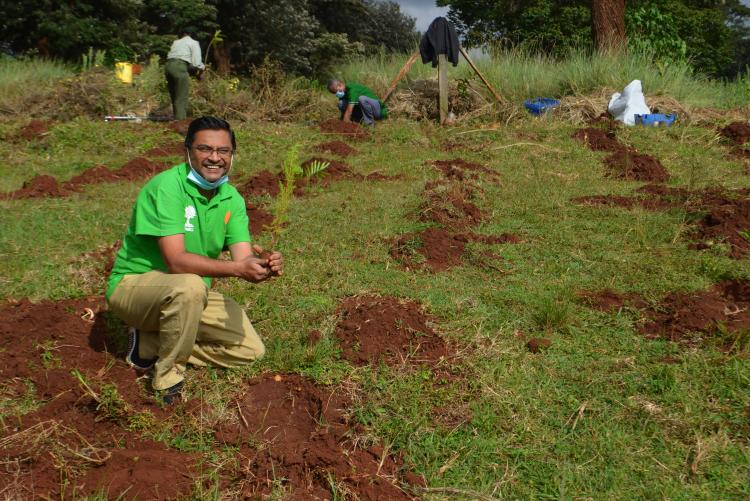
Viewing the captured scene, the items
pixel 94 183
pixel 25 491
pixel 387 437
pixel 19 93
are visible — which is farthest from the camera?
pixel 19 93

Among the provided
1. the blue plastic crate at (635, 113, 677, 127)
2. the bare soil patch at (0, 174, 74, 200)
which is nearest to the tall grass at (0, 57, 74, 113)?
the bare soil patch at (0, 174, 74, 200)

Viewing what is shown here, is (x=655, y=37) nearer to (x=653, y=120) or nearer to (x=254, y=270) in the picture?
(x=653, y=120)

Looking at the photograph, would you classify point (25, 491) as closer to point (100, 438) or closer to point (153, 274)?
point (100, 438)

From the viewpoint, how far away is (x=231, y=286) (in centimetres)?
416

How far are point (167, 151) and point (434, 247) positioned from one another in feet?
18.7

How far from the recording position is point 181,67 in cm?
1047

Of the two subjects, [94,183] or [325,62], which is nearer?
[94,183]

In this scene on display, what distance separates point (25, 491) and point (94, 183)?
568 centimetres

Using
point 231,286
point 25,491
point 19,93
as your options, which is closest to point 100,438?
point 25,491

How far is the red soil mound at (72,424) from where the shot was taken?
2.34 metres

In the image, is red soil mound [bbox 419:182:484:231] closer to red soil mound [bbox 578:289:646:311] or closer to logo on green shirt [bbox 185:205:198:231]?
red soil mound [bbox 578:289:646:311]

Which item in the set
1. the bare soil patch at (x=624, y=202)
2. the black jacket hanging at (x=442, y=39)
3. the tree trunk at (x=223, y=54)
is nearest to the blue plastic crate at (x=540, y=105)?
the black jacket hanging at (x=442, y=39)

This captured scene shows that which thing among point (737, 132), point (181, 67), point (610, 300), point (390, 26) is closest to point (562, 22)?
point (390, 26)

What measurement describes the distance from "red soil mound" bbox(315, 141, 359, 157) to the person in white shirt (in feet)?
10.8
